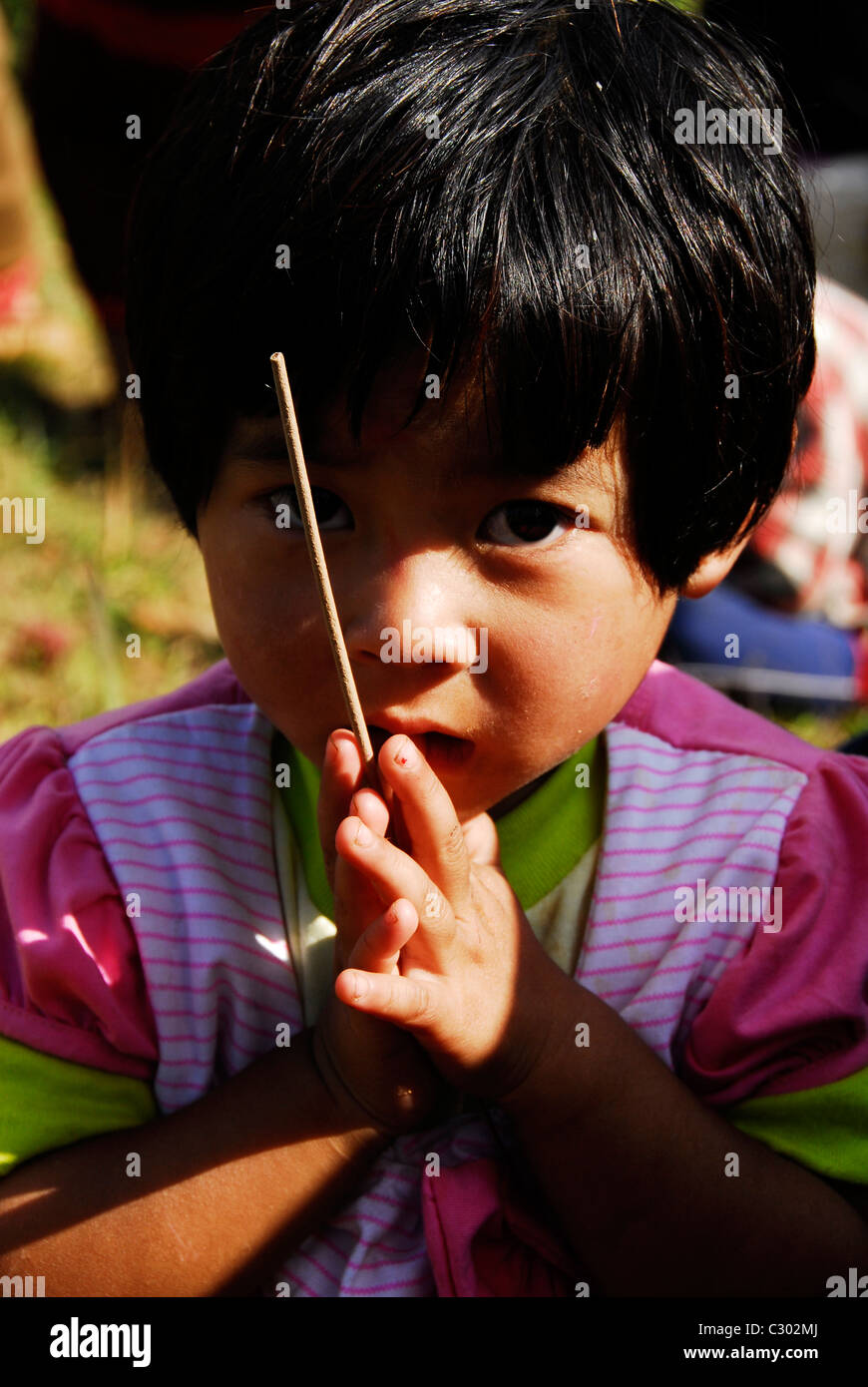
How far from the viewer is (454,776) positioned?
1148 mm

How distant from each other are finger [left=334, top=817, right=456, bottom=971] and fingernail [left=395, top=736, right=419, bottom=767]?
0.05 m

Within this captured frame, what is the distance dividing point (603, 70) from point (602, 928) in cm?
72

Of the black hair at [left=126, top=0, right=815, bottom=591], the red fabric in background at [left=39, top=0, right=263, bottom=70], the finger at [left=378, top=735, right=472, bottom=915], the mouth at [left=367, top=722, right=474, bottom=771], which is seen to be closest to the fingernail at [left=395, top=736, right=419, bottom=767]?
the finger at [left=378, top=735, right=472, bottom=915]

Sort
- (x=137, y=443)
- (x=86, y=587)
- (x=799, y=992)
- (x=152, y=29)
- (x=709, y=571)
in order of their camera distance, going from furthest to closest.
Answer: (x=137, y=443)
(x=152, y=29)
(x=86, y=587)
(x=709, y=571)
(x=799, y=992)

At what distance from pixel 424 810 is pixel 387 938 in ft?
0.31

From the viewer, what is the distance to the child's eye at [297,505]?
1.08 m

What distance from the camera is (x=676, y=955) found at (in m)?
1.27

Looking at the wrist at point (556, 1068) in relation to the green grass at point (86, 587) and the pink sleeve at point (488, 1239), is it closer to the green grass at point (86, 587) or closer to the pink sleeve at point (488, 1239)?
the pink sleeve at point (488, 1239)

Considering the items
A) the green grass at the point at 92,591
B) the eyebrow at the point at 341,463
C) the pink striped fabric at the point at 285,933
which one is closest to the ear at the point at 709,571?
the pink striped fabric at the point at 285,933

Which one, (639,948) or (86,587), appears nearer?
(639,948)

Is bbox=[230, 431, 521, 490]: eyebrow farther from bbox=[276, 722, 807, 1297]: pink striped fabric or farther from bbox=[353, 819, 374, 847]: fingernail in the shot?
bbox=[276, 722, 807, 1297]: pink striped fabric

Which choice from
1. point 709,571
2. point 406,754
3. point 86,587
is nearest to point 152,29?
point 86,587

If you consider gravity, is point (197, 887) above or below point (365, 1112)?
above

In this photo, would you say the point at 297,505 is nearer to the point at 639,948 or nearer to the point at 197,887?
the point at 197,887
